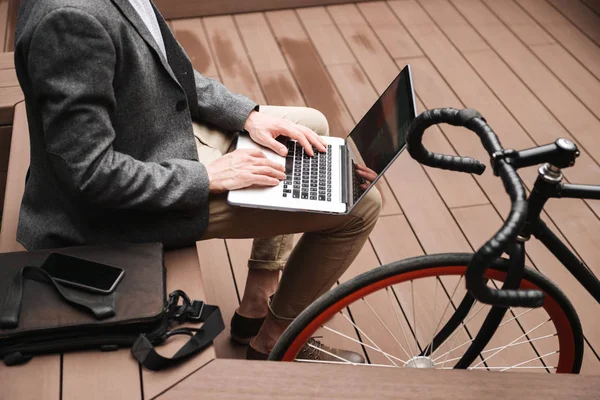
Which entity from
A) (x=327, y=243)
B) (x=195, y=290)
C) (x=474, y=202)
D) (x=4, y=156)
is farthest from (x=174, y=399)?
(x=474, y=202)

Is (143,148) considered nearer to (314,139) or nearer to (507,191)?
(314,139)

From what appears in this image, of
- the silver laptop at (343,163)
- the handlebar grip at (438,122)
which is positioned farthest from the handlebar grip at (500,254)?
the silver laptop at (343,163)

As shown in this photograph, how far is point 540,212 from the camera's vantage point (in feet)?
3.42

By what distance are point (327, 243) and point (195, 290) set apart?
1.09 feet

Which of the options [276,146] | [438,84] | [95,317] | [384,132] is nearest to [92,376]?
[95,317]

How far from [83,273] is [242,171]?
347mm

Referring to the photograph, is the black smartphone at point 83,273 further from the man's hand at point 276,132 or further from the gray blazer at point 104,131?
the man's hand at point 276,132

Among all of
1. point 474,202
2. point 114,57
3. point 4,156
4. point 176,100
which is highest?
point 114,57

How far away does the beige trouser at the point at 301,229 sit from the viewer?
1.31m

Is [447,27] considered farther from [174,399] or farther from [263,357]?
[174,399]

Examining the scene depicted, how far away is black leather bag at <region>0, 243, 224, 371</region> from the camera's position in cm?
105

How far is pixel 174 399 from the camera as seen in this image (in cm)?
102

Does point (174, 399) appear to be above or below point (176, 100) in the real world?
below

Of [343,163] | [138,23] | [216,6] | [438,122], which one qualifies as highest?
[438,122]
